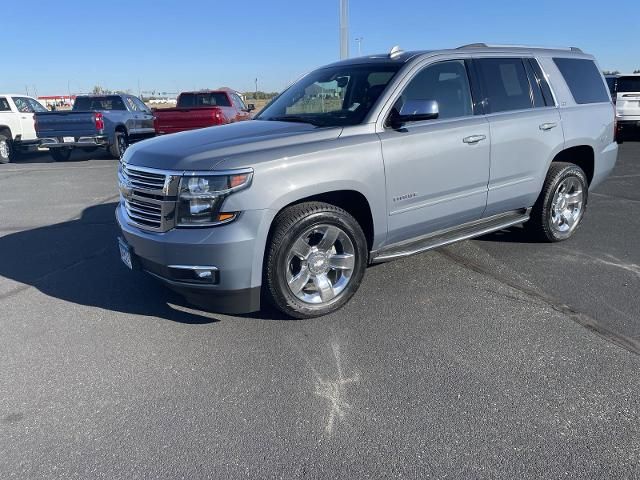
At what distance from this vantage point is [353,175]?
12.5 feet

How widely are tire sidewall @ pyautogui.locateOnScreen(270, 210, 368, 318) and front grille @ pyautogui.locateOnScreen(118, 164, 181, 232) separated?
777 mm

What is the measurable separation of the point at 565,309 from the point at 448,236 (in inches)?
43.7

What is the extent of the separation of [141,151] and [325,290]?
173cm

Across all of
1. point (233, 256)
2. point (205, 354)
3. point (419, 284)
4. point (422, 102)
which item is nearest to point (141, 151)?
point (233, 256)

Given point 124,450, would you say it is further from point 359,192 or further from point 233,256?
point 359,192

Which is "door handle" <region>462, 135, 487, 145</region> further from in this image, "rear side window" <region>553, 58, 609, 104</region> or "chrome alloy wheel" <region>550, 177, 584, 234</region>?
"rear side window" <region>553, 58, 609, 104</region>

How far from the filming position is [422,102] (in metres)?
3.94

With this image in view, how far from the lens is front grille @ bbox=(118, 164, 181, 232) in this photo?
3.47m

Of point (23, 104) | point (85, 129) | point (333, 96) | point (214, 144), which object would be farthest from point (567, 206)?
point (23, 104)

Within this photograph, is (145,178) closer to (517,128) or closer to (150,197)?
(150,197)

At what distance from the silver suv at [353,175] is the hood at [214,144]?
0.05ft

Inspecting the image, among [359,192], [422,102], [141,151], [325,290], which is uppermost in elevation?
[422,102]

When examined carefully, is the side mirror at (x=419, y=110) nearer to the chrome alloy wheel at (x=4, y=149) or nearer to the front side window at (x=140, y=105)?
the front side window at (x=140, y=105)

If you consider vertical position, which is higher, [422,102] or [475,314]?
[422,102]
